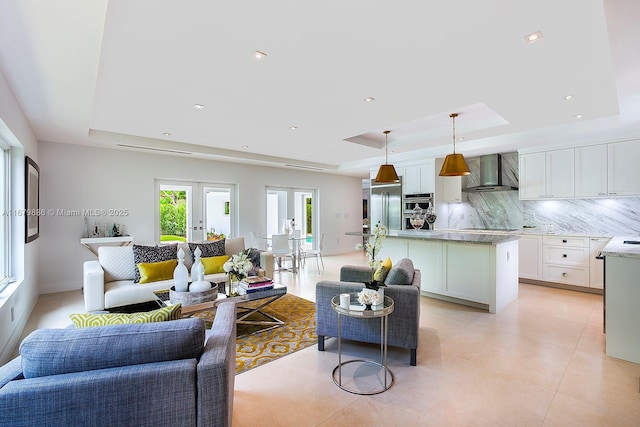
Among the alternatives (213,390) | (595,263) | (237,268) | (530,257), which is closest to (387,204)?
(530,257)

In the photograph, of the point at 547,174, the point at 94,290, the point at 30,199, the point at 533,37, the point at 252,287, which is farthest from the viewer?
the point at 547,174

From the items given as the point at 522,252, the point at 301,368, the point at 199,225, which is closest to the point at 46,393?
the point at 301,368

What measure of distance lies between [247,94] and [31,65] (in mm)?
1731

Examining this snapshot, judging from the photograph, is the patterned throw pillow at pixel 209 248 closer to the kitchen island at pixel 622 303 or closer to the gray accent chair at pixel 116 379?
the gray accent chair at pixel 116 379

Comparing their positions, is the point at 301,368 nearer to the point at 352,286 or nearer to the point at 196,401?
the point at 352,286

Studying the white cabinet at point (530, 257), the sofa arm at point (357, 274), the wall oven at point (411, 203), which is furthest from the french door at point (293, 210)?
the white cabinet at point (530, 257)

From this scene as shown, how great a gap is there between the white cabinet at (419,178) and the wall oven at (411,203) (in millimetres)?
93

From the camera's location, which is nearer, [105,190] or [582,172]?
[582,172]

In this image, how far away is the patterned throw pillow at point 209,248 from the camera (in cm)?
438

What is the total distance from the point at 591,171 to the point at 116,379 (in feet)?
21.3

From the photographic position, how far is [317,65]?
2541 mm

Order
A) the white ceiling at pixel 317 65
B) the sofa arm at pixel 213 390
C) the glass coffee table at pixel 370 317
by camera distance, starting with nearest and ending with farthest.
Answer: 1. the sofa arm at pixel 213 390
2. the white ceiling at pixel 317 65
3. the glass coffee table at pixel 370 317

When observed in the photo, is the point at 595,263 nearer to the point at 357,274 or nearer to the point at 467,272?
the point at 467,272

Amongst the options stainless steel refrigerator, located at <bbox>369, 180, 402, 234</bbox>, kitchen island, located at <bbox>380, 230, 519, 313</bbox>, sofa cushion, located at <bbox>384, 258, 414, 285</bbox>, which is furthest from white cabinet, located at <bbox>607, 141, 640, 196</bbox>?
sofa cushion, located at <bbox>384, 258, 414, 285</bbox>
